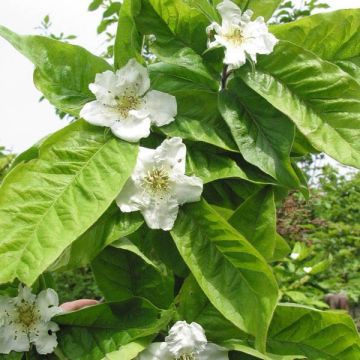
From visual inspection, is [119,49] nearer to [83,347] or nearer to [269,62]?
[269,62]

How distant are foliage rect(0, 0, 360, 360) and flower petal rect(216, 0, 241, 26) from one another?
2 centimetres

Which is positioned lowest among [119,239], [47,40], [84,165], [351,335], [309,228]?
[309,228]

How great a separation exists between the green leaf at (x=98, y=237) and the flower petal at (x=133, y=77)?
7.1 inches

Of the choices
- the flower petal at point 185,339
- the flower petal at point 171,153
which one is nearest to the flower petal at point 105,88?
the flower petal at point 171,153

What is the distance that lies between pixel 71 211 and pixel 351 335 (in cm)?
44

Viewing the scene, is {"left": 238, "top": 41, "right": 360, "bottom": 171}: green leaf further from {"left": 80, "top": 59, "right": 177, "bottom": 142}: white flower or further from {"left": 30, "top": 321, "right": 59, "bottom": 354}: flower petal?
{"left": 30, "top": 321, "right": 59, "bottom": 354}: flower petal

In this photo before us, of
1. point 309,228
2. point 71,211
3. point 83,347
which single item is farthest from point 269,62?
point 309,228

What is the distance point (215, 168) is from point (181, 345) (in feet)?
0.83

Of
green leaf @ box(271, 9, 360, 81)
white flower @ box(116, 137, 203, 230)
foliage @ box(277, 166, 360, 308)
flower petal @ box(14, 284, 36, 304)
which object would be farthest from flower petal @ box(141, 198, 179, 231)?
foliage @ box(277, 166, 360, 308)

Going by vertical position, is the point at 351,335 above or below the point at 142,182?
below

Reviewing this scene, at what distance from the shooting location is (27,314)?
0.91m

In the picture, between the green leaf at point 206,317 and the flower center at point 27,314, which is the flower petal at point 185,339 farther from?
the flower center at point 27,314

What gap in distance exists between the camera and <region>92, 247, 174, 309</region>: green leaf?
92cm

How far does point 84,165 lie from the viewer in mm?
844
